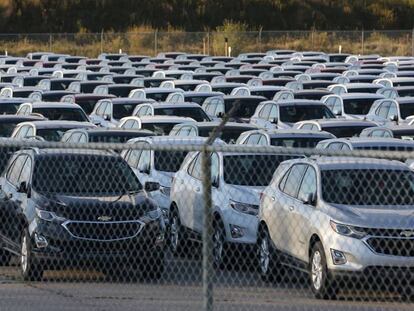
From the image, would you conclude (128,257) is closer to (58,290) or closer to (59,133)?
(58,290)

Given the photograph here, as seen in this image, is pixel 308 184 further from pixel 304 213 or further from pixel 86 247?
pixel 86 247

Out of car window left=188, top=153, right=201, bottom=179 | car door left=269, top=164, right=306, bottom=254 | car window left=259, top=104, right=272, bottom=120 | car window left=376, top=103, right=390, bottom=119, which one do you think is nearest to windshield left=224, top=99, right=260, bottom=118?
car window left=259, top=104, right=272, bottom=120

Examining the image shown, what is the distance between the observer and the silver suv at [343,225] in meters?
10.5

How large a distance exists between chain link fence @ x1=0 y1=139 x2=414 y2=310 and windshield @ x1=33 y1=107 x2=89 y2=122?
12.0 metres

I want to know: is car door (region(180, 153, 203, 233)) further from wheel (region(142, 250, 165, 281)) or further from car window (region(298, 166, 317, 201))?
wheel (region(142, 250, 165, 281))

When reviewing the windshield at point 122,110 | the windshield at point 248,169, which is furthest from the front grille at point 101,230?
the windshield at point 122,110

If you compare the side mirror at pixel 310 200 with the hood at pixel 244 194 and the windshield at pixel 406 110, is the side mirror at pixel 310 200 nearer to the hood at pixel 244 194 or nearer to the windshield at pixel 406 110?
the hood at pixel 244 194

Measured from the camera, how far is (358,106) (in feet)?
100

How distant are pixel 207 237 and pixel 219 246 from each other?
3.89 meters

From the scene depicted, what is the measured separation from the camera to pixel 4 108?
29.2 m

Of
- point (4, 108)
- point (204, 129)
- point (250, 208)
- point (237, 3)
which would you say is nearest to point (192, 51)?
point (237, 3)

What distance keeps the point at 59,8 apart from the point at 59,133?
6256 cm

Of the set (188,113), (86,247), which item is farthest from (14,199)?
(188,113)

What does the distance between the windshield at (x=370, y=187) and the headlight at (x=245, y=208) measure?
3.07 metres
